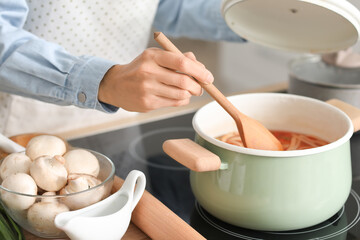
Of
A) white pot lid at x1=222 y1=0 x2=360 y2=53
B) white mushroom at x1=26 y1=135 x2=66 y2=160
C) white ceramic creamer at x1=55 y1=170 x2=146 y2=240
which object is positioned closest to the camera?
white ceramic creamer at x1=55 y1=170 x2=146 y2=240

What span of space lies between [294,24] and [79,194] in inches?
20.1

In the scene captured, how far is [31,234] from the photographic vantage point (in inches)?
27.3

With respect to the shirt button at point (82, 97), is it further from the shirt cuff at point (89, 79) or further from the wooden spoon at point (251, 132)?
the wooden spoon at point (251, 132)

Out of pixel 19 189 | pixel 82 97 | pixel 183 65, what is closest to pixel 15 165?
pixel 19 189

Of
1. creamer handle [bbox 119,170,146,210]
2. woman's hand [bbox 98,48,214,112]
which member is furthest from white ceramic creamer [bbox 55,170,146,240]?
woman's hand [bbox 98,48,214,112]

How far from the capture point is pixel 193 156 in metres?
0.64

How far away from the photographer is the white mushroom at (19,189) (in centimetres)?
63

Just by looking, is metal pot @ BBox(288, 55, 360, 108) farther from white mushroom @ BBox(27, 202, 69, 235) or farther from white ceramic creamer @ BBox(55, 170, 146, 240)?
white mushroom @ BBox(27, 202, 69, 235)

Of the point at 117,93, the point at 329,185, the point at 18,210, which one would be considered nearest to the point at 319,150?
the point at 329,185

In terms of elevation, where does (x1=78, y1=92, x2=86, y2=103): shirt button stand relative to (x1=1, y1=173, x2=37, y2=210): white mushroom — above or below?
above

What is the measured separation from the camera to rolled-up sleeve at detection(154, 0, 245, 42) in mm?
1142

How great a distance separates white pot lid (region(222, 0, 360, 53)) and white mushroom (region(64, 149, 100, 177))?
0.35 m

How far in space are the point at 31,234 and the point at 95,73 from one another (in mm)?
241

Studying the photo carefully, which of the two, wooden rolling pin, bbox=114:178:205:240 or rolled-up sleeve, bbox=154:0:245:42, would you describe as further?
rolled-up sleeve, bbox=154:0:245:42
